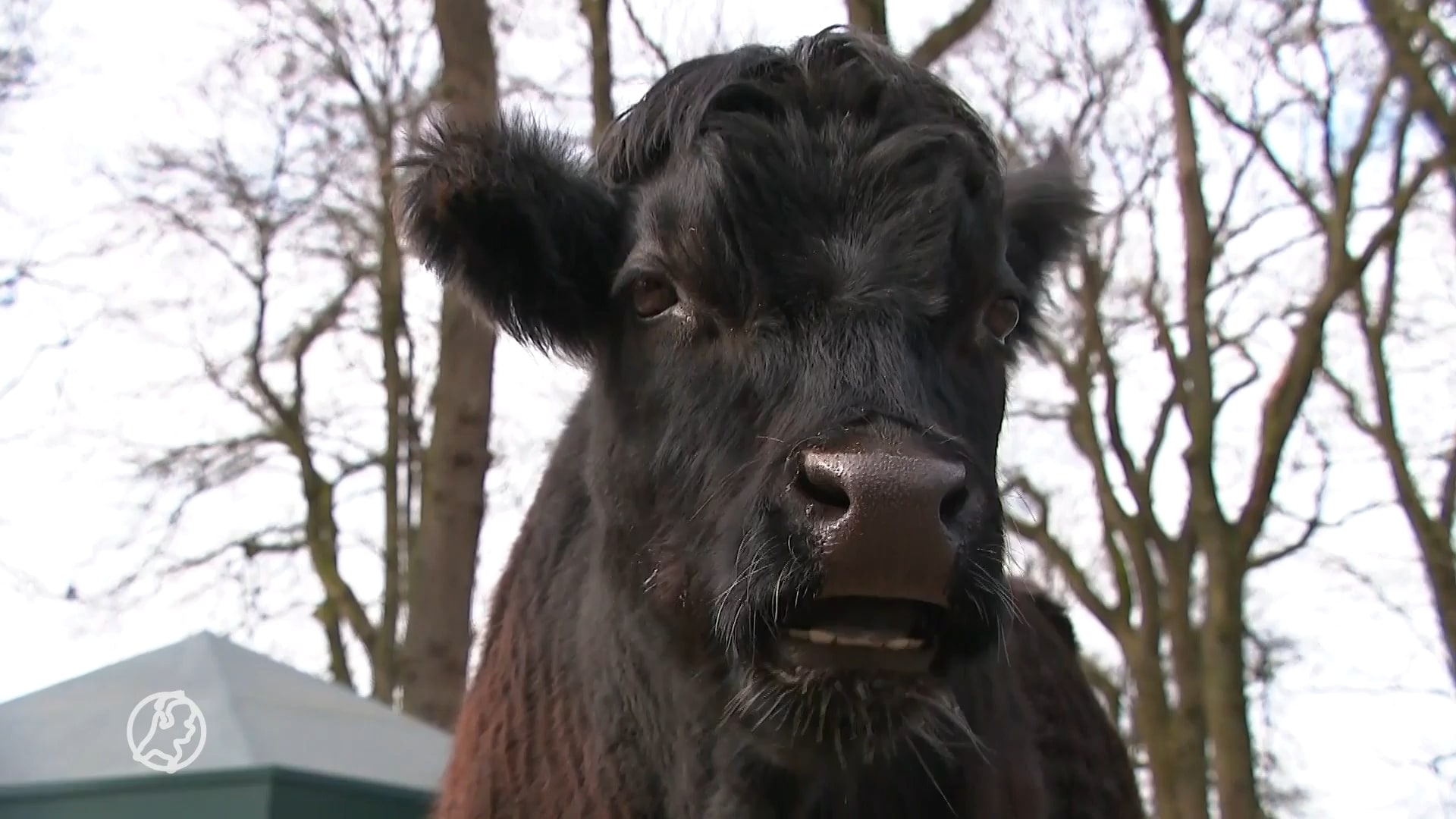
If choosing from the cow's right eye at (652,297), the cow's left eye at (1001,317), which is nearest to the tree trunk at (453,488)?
the cow's right eye at (652,297)

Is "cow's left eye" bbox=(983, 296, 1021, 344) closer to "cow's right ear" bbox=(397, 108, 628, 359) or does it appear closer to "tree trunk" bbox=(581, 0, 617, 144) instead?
"cow's right ear" bbox=(397, 108, 628, 359)

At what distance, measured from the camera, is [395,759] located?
597cm

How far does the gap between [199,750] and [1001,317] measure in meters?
3.73

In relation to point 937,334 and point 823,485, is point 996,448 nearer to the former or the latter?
point 937,334

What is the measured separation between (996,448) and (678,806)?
3.54 ft

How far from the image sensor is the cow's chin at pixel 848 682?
232 centimetres

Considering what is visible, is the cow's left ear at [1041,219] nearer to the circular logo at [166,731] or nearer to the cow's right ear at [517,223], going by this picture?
the cow's right ear at [517,223]

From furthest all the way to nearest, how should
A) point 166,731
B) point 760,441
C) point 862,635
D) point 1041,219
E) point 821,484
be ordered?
point 166,731 < point 1041,219 < point 760,441 < point 862,635 < point 821,484

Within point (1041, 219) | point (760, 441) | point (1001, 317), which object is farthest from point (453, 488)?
point (760, 441)

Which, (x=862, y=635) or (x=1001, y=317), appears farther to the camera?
(x=1001, y=317)

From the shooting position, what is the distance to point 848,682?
237 cm

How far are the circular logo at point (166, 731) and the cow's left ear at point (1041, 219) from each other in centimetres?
360

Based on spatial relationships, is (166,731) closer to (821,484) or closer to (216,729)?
(216,729)

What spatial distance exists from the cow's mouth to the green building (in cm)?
331
